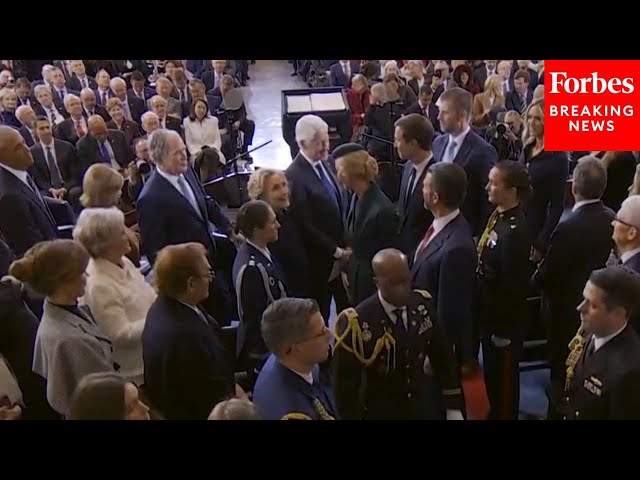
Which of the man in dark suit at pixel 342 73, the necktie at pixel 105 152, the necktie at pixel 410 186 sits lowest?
the necktie at pixel 410 186

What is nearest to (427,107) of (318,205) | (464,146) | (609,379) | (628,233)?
(464,146)

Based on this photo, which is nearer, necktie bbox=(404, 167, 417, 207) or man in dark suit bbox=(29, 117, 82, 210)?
necktie bbox=(404, 167, 417, 207)

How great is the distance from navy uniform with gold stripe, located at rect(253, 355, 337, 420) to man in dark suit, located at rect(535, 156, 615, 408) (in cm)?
92

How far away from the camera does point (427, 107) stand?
2.82 meters

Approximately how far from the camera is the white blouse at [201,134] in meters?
2.96

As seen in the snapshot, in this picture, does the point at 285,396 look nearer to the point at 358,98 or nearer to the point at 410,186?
the point at 410,186

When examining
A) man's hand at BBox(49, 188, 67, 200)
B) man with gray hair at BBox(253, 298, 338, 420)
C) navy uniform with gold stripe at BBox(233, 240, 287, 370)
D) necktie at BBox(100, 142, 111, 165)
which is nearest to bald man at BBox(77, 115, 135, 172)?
necktie at BBox(100, 142, 111, 165)

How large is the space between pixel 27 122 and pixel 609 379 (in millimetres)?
2355

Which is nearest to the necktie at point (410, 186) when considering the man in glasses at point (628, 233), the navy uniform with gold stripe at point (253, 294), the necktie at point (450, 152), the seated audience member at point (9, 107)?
the necktie at point (450, 152)

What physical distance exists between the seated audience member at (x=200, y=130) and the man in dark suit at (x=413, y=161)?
30.3 inches

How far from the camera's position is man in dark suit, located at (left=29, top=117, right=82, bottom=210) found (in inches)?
102

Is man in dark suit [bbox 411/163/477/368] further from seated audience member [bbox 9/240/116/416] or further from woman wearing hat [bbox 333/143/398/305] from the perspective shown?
seated audience member [bbox 9/240/116/416]

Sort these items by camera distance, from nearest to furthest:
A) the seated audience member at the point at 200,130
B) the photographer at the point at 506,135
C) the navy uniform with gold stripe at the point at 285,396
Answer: the navy uniform with gold stripe at the point at 285,396 < the photographer at the point at 506,135 < the seated audience member at the point at 200,130

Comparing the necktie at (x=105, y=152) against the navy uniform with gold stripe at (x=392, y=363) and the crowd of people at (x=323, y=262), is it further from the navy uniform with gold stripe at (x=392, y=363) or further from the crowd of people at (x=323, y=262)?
the navy uniform with gold stripe at (x=392, y=363)
